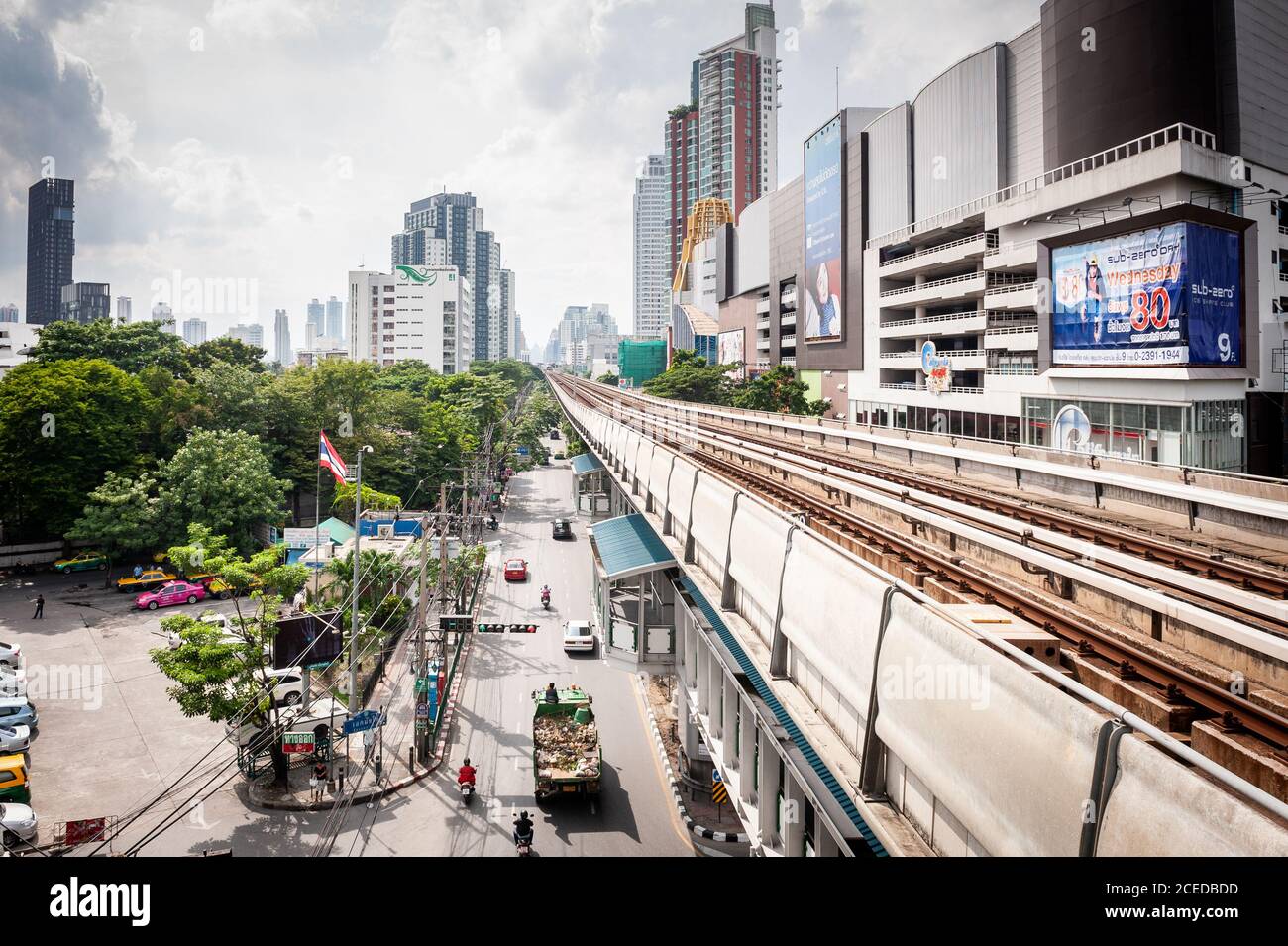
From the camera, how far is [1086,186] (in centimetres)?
3105

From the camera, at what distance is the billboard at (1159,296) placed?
81.2 feet

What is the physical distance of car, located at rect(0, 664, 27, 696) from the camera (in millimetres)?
22531

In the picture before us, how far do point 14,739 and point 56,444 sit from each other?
77.0ft

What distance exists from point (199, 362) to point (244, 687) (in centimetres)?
5505

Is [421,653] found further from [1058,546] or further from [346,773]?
[1058,546]

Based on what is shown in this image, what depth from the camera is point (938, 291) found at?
47.2 m

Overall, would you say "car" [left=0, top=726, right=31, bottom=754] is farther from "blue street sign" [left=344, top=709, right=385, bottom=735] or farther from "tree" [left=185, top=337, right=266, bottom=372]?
"tree" [left=185, top=337, right=266, bottom=372]

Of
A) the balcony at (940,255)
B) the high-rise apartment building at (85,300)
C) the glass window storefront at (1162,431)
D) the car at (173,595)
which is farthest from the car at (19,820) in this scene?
the high-rise apartment building at (85,300)

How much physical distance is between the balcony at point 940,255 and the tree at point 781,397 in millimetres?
12146

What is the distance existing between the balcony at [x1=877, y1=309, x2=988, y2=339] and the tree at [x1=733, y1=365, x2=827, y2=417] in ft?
31.0

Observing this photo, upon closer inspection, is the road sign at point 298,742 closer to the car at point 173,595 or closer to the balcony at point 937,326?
the car at point 173,595
